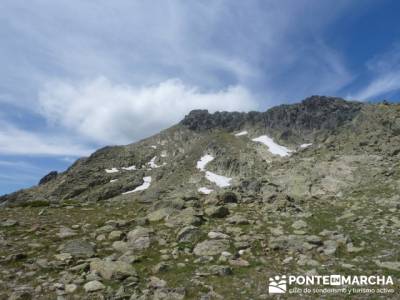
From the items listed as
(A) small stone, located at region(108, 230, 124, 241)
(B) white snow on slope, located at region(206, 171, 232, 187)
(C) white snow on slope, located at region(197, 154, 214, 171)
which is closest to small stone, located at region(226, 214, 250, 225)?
(A) small stone, located at region(108, 230, 124, 241)

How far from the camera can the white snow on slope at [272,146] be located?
554 feet

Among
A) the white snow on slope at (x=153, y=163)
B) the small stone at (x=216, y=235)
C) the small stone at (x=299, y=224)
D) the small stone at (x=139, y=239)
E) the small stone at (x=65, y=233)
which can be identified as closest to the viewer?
the small stone at (x=139, y=239)

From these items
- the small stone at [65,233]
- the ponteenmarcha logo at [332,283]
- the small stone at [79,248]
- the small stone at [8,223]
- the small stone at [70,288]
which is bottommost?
the small stone at [70,288]

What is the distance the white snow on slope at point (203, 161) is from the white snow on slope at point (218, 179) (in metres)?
7.82

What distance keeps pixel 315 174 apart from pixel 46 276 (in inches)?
1813

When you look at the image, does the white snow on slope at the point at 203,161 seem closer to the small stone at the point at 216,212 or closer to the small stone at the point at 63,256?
the small stone at the point at 216,212

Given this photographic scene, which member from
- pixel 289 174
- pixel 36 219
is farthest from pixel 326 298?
pixel 289 174

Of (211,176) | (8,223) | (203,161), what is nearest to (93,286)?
Answer: (8,223)

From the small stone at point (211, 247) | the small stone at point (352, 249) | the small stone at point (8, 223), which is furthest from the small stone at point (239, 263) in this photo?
the small stone at point (8, 223)

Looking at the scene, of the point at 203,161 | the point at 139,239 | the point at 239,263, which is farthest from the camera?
the point at 203,161

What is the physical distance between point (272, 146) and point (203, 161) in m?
39.6

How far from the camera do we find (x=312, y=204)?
24.5 meters

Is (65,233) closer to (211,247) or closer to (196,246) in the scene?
(196,246)

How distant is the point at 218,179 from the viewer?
14425cm
